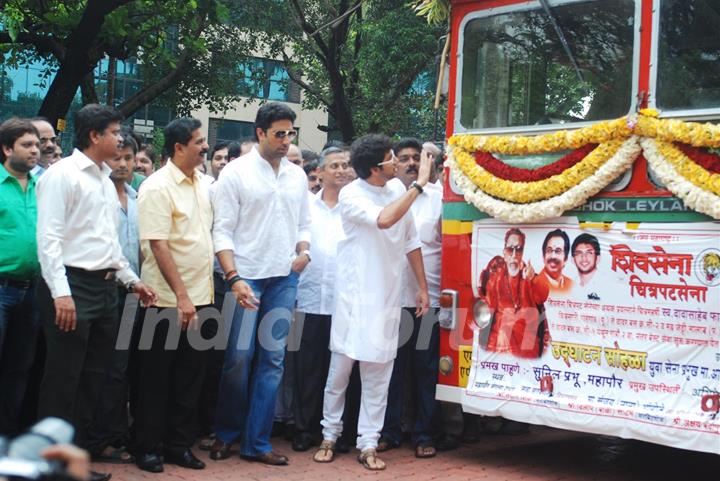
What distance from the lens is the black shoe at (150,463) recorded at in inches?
220

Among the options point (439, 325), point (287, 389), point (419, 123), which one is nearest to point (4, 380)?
point (287, 389)

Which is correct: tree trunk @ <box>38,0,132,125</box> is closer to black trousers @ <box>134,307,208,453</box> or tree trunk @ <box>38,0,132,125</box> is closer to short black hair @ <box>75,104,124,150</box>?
short black hair @ <box>75,104,124,150</box>

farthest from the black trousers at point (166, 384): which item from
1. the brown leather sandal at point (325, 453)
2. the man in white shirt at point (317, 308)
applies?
the man in white shirt at point (317, 308)

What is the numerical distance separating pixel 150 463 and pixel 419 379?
1.89 m

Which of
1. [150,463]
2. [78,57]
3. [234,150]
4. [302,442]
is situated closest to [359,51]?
[78,57]

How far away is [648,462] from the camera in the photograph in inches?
254

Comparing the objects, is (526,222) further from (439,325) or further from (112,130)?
(112,130)

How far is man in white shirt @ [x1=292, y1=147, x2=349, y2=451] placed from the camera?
6496 millimetres

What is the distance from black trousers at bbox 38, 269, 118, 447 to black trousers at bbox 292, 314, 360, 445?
5.29 ft

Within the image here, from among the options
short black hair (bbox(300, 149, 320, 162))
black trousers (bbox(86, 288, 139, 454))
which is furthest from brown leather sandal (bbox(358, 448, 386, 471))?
short black hair (bbox(300, 149, 320, 162))

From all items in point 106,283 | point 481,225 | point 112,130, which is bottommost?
point 106,283

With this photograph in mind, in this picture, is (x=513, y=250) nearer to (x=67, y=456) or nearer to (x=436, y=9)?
(x=436, y=9)

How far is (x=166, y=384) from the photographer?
5691 mm

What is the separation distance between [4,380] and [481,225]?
2.92m
